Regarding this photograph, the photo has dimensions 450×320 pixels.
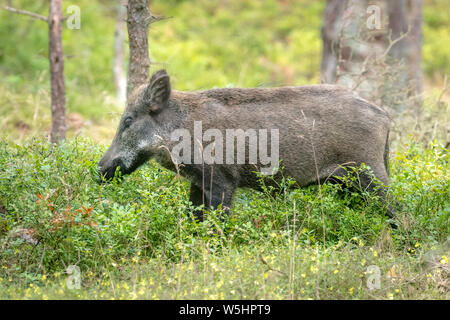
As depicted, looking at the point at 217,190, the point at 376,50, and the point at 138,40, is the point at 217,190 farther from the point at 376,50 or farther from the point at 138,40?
the point at 376,50

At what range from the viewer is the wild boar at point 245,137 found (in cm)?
607

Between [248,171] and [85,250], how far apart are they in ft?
6.39

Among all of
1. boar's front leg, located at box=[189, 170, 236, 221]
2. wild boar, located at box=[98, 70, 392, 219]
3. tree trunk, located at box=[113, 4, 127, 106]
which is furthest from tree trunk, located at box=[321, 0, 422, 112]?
tree trunk, located at box=[113, 4, 127, 106]

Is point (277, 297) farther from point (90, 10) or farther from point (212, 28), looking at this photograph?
point (212, 28)

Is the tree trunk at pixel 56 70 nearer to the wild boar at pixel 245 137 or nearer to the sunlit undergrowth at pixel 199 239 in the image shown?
the sunlit undergrowth at pixel 199 239

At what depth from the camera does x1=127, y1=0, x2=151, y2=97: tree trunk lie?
285 inches

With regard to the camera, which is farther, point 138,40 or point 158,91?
point 138,40

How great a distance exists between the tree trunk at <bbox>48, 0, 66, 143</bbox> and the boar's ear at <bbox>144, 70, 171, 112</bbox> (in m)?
2.83

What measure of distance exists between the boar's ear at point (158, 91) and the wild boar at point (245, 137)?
0.01 m

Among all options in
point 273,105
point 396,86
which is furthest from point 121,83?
point 273,105

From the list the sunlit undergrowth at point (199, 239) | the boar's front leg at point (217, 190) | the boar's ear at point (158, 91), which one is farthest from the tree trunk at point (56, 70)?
the boar's front leg at point (217, 190)

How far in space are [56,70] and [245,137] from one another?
3.75 meters

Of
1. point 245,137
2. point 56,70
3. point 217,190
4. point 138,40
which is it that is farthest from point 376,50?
point 217,190

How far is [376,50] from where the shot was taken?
10.7 meters
